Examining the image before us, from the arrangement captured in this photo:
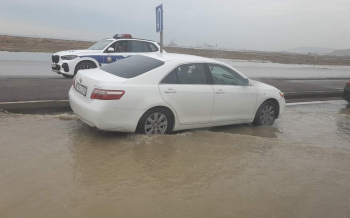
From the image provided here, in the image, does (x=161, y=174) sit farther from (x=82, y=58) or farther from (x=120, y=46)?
(x=120, y=46)

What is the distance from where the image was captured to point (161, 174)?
13.3 feet

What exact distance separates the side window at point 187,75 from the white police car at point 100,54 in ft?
20.2

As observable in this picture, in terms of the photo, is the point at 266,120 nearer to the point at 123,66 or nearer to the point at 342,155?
the point at 342,155

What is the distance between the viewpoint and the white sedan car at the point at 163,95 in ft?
16.1

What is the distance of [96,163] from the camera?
4.21 m

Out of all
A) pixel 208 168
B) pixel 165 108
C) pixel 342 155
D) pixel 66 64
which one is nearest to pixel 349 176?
pixel 342 155

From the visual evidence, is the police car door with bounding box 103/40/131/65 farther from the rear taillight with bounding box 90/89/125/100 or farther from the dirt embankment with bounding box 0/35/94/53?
→ the dirt embankment with bounding box 0/35/94/53

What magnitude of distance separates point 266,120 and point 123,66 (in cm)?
333

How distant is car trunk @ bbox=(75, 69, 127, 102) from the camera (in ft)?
16.4

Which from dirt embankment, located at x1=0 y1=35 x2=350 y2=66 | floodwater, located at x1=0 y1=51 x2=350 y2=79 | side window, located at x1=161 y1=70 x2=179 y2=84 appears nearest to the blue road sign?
side window, located at x1=161 y1=70 x2=179 y2=84

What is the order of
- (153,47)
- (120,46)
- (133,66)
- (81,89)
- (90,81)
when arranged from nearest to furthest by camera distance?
(90,81)
(81,89)
(133,66)
(120,46)
(153,47)

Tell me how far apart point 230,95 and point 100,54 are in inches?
255

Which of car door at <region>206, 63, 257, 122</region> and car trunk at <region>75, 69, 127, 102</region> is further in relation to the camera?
car door at <region>206, 63, 257, 122</region>

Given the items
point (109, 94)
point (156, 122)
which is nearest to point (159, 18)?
point (156, 122)
